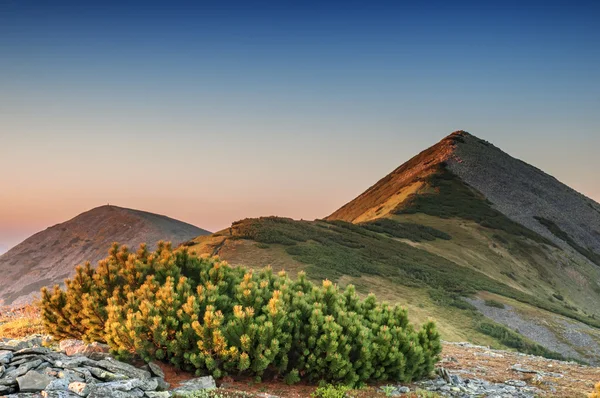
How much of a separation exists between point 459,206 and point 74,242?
6420 cm

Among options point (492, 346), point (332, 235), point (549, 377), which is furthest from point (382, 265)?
point (549, 377)

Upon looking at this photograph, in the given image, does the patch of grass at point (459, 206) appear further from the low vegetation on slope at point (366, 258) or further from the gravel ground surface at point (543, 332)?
the gravel ground surface at point (543, 332)

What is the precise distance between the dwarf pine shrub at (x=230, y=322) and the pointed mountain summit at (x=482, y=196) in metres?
69.4

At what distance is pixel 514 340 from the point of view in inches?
1368

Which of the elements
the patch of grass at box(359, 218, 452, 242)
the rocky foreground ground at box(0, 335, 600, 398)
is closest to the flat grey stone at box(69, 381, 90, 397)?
the rocky foreground ground at box(0, 335, 600, 398)

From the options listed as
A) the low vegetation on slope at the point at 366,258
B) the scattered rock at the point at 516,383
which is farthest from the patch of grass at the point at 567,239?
the scattered rock at the point at 516,383

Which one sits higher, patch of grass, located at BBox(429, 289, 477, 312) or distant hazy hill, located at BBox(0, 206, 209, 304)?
distant hazy hill, located at BBox(0, 206, 209, 304)

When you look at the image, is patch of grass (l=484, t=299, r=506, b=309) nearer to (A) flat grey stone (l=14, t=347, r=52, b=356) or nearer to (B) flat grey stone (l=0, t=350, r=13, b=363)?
(A) flat grey stone (l=14, t=347, r=52, b=356)

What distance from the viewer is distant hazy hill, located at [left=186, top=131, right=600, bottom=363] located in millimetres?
38969

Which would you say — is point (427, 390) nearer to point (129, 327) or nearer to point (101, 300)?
point (129, 327)

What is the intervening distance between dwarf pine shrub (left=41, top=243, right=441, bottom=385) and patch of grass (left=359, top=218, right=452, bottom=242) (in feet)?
169

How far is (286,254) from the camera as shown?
42156 millimetres

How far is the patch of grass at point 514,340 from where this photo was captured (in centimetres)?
3394

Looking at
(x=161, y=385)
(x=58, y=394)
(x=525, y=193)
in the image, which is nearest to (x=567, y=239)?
(x=525, y=193)
